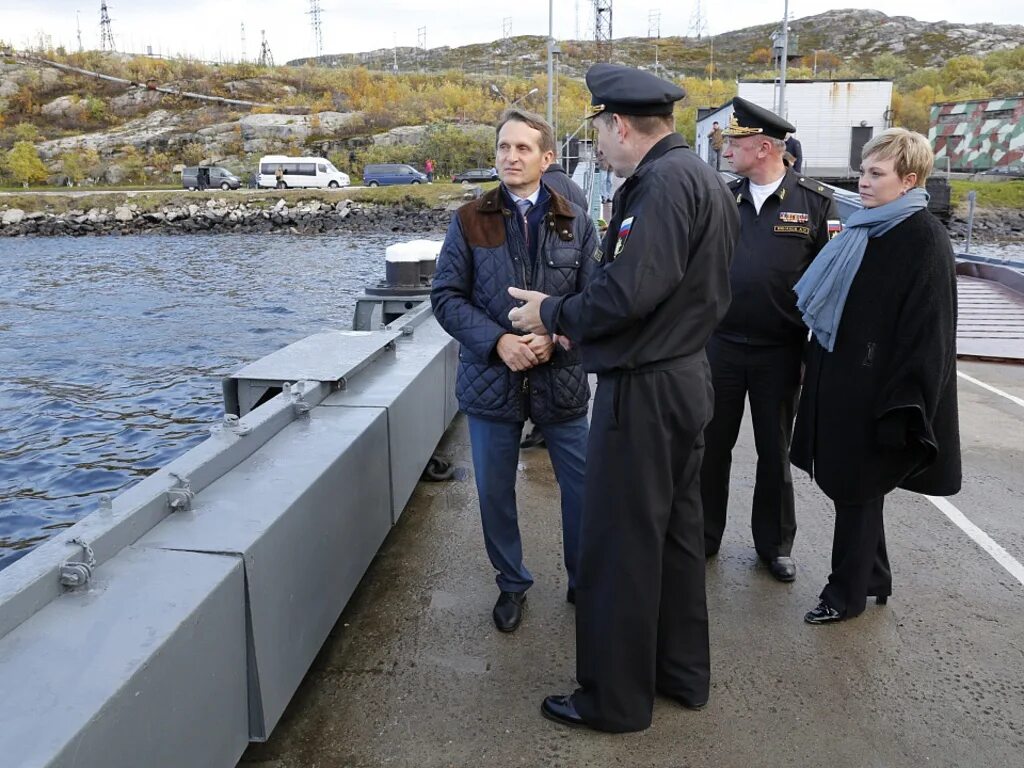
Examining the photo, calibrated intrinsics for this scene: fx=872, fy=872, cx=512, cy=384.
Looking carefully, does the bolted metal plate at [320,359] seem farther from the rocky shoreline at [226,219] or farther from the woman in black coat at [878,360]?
the rocky shoreline at [226,219]

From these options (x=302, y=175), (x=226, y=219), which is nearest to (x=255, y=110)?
(x=302, y=175)

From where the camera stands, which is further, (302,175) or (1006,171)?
(302,175)

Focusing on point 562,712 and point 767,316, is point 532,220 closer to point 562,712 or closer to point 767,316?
point 767,316

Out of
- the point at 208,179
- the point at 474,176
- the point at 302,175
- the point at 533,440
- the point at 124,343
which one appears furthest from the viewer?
the point at 474,176

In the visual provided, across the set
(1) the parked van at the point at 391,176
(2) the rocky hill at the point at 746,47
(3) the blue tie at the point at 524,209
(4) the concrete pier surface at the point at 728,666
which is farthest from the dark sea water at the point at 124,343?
(2) the rocky hill at the point at 746,47

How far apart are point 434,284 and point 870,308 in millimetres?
1669

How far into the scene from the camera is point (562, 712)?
2.84 m

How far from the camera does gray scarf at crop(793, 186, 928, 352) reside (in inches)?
128

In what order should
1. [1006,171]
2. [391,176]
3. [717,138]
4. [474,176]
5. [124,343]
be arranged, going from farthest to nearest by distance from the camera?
[474,176], [391,176], [1006,171], [124,343], [717,138]

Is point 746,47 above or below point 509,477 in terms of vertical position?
above

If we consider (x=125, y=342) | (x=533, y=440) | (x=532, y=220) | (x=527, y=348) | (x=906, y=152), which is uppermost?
(x=906, y=152)

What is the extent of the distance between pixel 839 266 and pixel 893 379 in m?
0.48

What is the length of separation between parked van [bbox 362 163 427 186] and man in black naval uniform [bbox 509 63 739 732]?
4927cm

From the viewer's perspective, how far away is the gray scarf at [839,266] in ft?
10.6
